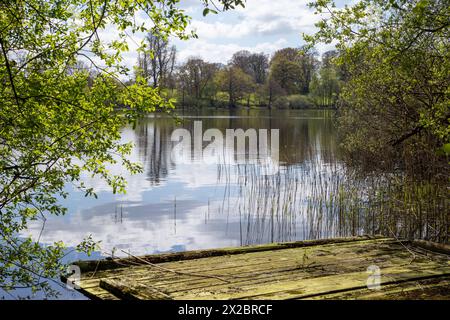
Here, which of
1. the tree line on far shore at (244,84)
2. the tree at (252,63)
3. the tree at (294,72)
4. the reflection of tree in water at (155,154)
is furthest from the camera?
the tree at (252,63)

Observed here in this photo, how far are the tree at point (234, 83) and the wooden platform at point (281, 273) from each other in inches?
3208

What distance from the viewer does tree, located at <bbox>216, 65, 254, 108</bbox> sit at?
87.9m

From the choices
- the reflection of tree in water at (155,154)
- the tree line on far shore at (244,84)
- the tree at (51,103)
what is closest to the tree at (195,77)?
the tree line on far shore at (244,84)

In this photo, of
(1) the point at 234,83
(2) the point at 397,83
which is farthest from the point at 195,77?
(2) the point at 397,83

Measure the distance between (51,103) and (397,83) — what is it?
1132cm

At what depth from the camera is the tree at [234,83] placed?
8788cm

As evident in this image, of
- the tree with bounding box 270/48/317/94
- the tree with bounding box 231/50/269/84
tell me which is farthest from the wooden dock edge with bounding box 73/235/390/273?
the tree with bounding box 231/50/269/84

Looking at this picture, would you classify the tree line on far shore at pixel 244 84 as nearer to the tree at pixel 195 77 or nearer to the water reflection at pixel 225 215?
the tree at pixel 195 77

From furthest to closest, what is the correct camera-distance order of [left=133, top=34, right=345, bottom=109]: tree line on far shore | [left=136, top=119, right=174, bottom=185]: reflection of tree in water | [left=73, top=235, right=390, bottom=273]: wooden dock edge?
[left=133, top=34, right=345, bottom=109]: tree line on far shore, [left=136, top=119, right=174, bottom=185]: reflection of tree in water, [left=73, top=235, right=390, bottom=273]: wooden dock edge

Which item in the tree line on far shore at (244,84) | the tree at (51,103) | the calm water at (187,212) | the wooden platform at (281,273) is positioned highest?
the tree line on far shore at (244,84)

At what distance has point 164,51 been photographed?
7944 centimetres

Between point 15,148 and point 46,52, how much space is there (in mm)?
1388

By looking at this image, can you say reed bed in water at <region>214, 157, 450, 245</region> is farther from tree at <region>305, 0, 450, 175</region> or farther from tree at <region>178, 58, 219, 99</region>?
tree at <region>178, 58, 219, 99</region>

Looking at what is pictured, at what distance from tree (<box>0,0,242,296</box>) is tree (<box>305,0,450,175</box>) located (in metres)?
4.96
